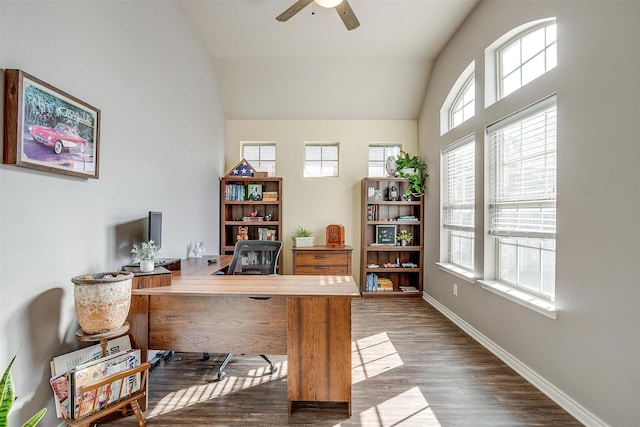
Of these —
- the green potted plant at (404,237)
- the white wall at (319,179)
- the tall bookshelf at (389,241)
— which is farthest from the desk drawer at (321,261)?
the green potted plant at (404,237)

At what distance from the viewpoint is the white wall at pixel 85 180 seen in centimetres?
139

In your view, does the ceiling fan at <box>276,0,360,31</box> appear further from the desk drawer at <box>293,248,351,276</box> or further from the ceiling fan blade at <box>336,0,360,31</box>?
the desk drawer at <box>293,248,351,276</box>

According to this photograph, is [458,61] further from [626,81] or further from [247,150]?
[247,150]

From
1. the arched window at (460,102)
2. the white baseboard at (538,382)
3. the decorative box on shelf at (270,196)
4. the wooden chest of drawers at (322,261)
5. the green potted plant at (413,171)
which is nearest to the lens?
the white baseboard at (538,382)

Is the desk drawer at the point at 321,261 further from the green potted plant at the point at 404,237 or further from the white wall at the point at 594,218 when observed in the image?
the white wall at the point at 594,218

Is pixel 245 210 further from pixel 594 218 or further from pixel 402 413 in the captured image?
pixel 594 218

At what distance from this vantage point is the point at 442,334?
312 cm

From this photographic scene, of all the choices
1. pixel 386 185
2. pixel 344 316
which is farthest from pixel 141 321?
pixel 386 185

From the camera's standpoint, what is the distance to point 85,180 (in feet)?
5.88

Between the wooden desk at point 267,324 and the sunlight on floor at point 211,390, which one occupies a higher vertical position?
the wooden desk at point 267,324

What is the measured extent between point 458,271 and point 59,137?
3.62 metres

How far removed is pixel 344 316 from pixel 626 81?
2.00m

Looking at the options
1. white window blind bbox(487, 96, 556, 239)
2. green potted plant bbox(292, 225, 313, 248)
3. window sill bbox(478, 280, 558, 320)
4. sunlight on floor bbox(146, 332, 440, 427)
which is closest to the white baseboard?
window sill bbox(478, 280, 558, 320)

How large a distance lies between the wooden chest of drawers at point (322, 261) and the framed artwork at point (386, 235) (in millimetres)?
561
